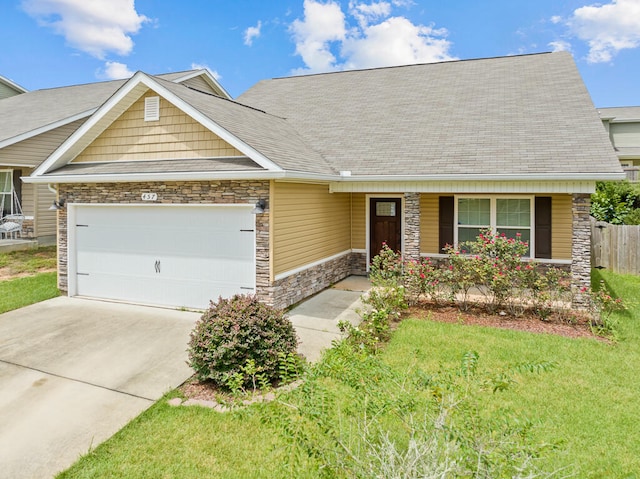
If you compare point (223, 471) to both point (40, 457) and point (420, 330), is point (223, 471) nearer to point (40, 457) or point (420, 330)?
point (40, 457)

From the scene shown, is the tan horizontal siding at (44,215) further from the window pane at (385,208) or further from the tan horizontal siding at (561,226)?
the tan horizontal siding at (561,226)

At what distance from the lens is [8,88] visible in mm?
24031

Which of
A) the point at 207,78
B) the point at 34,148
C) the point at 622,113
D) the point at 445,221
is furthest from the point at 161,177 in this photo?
the point at 622,113

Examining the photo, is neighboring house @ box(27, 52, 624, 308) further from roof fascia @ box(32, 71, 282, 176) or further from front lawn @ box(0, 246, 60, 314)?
front lawn @ box(0, 246, 60, 314)

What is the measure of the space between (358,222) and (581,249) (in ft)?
19.6

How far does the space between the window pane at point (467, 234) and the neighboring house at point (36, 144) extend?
10.7 meters

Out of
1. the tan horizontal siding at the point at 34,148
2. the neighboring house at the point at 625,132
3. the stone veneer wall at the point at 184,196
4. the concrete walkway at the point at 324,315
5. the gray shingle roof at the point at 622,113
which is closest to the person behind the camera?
the concrete walkway at the point at 324,315

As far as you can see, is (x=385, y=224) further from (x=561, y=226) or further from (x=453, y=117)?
(x=561, y=226)

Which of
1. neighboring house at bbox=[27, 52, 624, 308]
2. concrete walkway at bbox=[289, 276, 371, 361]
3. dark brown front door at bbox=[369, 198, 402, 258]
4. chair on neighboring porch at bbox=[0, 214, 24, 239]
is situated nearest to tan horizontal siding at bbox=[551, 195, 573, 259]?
neighboring house at bbox=[27, 52, 624, 308]

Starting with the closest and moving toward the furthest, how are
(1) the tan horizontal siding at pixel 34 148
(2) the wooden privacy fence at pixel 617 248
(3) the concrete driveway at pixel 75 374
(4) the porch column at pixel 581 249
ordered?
(3) the concrete driveway at pixel 75 374, (4) the porch column at pixel 581 249, (2) the wooden privacy fence at pixel 617 248, (1) the tan horizontal siding at pixel 34 148

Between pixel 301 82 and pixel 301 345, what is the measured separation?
44.6ft

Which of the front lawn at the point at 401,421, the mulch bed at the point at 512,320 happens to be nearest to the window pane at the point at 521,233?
the mulch bed at the point at 512,320

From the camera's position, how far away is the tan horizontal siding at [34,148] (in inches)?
592

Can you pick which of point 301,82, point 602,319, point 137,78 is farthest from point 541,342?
point 301,82
